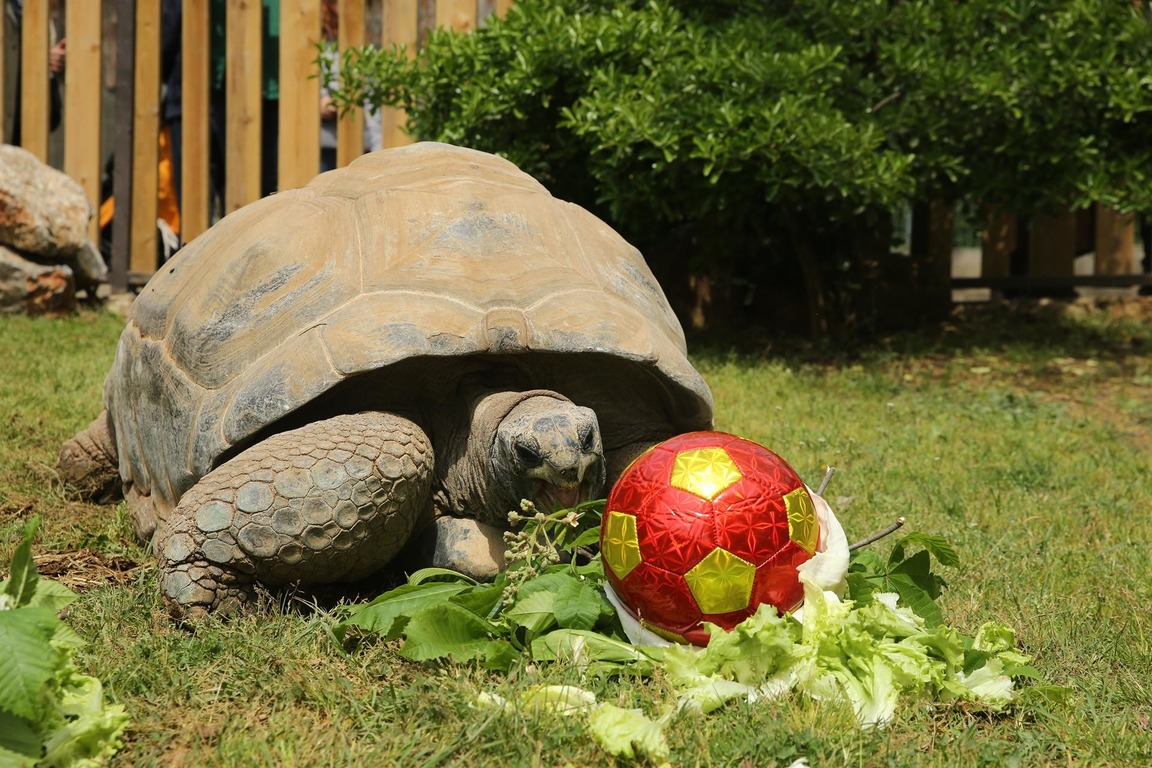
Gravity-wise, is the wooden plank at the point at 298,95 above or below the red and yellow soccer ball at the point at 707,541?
above

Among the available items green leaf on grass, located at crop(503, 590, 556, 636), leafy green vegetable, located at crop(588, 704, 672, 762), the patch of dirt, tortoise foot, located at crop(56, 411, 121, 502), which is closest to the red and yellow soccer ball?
green leaf on grass, located at crop(503, 590, 556, 636)

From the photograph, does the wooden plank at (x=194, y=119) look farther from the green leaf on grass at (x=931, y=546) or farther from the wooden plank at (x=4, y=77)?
the green leaf on grass at (x=931, y=546)

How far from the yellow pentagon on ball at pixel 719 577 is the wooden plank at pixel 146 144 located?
5870 mm

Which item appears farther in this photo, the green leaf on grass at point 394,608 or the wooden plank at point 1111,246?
the wooden plank at point 1111,246

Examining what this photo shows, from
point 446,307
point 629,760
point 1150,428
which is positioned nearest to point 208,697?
point 629,760

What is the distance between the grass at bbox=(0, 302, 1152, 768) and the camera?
1.89 meters

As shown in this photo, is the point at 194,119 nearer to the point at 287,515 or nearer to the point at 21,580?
the point at 287,515

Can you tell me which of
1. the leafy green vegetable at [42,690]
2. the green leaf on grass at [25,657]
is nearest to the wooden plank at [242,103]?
the leafy green vegetable at [42,690]

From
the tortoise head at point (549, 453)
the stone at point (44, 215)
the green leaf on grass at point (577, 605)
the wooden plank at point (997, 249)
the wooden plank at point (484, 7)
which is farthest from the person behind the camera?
the wooden plank at point (997, 249)

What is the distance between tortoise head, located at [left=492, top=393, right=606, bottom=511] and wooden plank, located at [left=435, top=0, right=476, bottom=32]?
4994 mm

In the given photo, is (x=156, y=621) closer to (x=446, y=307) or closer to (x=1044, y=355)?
(x=446, y=307)

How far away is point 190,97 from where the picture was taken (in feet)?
23.2

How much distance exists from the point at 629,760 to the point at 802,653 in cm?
42

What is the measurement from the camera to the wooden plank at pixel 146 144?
714 centimetres
